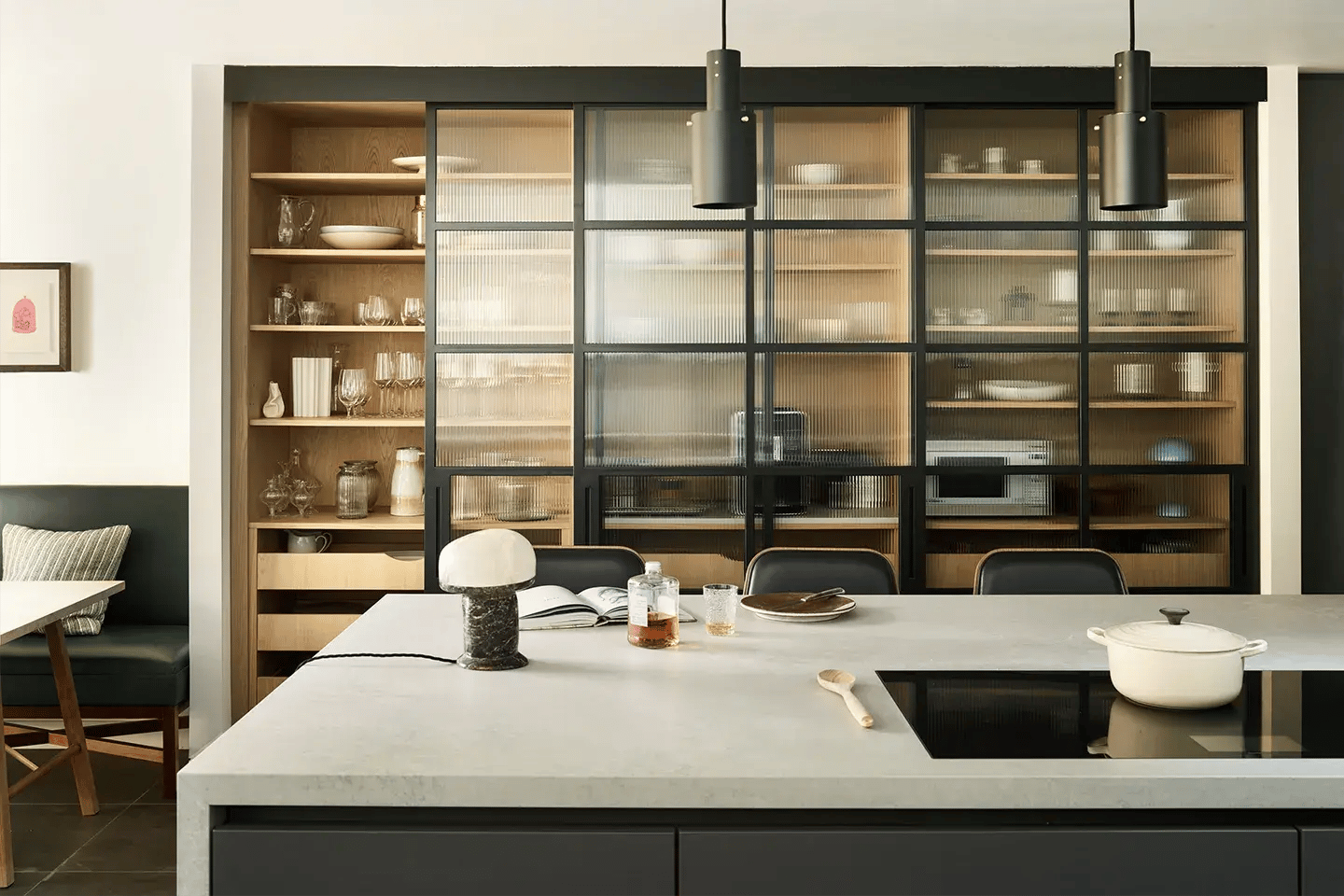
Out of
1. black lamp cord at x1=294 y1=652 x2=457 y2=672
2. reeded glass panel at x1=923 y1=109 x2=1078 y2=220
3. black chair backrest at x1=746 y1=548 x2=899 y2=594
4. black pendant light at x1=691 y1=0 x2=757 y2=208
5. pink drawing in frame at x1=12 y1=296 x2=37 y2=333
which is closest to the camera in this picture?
black lamp cord at x1=294 y1=652 x2=457 y2=672

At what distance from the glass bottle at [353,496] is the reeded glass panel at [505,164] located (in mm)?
1039

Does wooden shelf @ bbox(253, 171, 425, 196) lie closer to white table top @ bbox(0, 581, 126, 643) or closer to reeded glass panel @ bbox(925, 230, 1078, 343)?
white table top @ bbox(0, 581, 126, 643)

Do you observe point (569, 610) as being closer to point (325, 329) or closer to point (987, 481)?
point (987, 481)

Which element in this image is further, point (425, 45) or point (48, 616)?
point (425, 45)

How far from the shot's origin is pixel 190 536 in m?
3.71

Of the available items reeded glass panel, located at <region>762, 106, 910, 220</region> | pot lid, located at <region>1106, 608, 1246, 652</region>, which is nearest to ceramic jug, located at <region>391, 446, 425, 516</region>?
reeded glass panel, located at <region>762, 106, 910, 220</region>

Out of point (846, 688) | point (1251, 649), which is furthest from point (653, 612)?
point (1251, 649)

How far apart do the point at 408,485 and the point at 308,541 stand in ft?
1.38

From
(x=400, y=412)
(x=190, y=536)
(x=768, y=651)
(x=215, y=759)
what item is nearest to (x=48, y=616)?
(x=190, y=536)

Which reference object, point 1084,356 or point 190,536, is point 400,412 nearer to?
point 190,536

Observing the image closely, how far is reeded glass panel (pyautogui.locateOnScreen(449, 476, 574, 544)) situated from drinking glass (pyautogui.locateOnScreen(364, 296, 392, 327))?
74 centimetres

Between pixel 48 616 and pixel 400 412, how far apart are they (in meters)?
1.63

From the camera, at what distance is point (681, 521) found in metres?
3.76

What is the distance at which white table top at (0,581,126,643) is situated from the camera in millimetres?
2696
